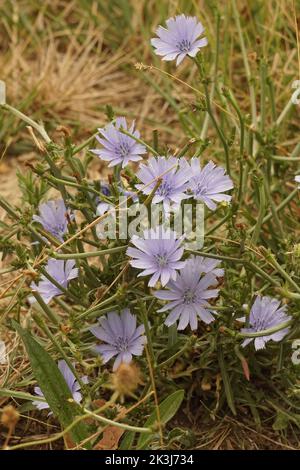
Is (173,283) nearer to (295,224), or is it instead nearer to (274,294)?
(274,294)

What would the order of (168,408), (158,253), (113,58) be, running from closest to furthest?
(158,253) < (168,408) < (113,58)

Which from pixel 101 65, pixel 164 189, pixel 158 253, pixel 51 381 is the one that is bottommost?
pixel 51 381

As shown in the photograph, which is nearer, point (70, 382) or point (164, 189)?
point (164, 189)

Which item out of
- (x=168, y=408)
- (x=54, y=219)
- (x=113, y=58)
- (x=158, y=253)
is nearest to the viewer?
(x=158, y=253)

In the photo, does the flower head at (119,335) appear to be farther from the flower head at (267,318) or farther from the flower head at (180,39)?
the flower head at (180,39)

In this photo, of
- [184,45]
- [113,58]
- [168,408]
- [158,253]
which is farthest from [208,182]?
[113,58]

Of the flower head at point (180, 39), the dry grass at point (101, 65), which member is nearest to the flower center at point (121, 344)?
the flower head at point (180, 39)

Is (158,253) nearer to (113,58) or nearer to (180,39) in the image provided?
(180,39)
